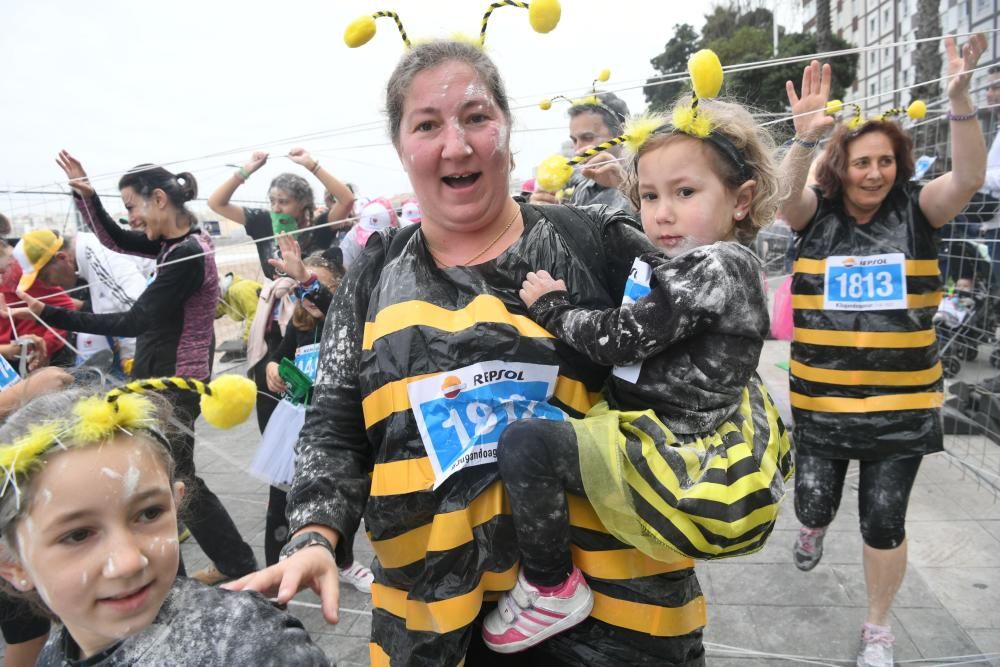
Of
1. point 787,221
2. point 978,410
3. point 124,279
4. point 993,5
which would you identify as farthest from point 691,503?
point 993,5

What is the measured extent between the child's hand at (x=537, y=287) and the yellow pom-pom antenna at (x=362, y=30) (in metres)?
0.71

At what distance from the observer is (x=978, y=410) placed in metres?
4.74

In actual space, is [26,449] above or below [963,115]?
below

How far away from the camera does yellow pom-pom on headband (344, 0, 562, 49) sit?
1564 millimetres

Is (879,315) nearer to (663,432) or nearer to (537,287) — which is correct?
(663,432)

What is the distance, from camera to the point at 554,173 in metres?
1.98

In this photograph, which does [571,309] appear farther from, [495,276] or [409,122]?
[409,122]

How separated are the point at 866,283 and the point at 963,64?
0.88 meters

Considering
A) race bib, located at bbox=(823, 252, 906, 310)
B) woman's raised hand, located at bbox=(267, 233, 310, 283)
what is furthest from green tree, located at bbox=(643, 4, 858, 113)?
woman's raised hand, located at bbox=(267, 233, 310, 283)

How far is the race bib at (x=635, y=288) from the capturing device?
1.42 m

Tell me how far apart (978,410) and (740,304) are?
180 inches

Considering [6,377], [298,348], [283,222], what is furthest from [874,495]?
[283,222]

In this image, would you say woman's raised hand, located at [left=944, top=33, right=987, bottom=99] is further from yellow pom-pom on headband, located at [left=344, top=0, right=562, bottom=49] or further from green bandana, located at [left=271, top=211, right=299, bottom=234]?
green bandana, located at [left=271, top=211, right=299, bottom=234]

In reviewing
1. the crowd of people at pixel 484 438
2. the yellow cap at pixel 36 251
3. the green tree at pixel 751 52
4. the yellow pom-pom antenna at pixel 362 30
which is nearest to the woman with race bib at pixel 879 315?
the crowd of people at pixel 484 438
